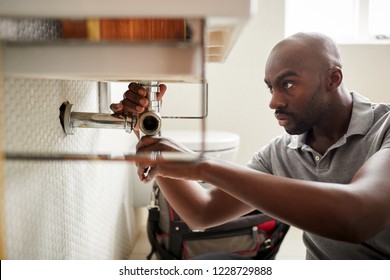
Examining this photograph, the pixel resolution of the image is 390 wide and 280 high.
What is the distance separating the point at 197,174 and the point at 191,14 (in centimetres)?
23

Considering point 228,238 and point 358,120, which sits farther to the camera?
point 228,238

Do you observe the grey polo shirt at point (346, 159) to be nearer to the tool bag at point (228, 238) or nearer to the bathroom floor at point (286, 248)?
the tool bag at point (228, 238)

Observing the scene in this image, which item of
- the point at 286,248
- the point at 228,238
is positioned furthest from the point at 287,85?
the point at 286,248

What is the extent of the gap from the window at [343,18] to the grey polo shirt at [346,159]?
82 centimetres

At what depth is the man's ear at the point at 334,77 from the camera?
0.77 meters

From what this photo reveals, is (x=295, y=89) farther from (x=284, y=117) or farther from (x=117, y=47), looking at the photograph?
(x=117, y=47)

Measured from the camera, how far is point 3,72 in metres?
0.39

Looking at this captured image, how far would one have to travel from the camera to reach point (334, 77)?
2.56 ft

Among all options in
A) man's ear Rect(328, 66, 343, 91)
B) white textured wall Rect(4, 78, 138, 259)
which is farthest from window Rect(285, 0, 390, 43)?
white textured wall Rect(4, 78, 138, 259)

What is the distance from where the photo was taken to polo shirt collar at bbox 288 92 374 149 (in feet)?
2.37

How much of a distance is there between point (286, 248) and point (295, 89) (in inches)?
35.8

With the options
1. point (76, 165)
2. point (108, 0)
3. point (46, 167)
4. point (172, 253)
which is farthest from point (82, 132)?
point (172, 253)

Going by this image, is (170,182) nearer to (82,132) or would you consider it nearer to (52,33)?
(82,132)

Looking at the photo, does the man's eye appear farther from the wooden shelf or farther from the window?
the window
